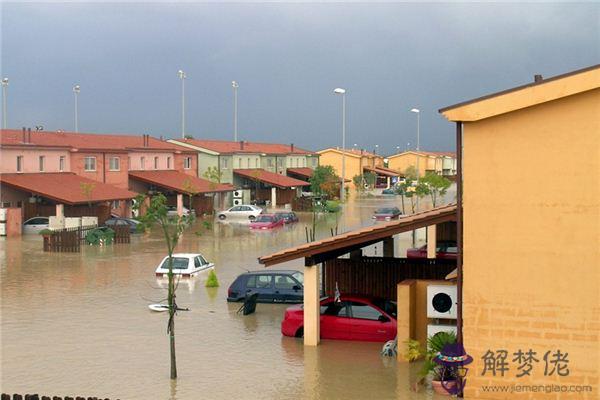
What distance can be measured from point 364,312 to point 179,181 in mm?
44731

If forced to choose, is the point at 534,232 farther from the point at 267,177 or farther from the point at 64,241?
the point at 267,177

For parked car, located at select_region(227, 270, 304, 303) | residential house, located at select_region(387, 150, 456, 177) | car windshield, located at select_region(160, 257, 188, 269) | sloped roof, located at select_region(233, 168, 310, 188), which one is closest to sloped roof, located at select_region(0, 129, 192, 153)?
sloped roof, located at select_region(233, 168, 310, 188)

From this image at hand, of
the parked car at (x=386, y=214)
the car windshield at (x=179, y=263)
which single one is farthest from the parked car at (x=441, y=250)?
the parked car at (x=386, y=214)

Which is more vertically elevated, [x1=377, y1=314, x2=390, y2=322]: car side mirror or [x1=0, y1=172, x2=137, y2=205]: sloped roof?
[x1=0, y1=172, x2=137, y2=205]: sloped roof

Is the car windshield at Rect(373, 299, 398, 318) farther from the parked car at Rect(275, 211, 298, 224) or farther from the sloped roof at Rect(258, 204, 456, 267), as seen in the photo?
→ the parked car at Rect(275, 211, 298, 224)

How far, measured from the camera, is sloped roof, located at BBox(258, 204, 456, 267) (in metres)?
17.4

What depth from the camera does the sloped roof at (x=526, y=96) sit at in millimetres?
13766

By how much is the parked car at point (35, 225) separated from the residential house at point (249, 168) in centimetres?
2462

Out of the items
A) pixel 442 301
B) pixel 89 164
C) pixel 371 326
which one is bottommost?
pixel 371 326

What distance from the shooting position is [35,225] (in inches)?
1880

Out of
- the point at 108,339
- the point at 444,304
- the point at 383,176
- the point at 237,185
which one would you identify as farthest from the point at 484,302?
the point at 383,176

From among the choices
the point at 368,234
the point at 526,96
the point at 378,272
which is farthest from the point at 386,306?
the point at 526,96

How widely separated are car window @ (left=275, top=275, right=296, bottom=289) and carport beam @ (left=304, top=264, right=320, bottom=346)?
20.0 ft

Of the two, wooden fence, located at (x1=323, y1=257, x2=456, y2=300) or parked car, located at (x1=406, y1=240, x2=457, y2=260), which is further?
parked car, located at (x1=406, y1=240, x2=457, y2=260)
